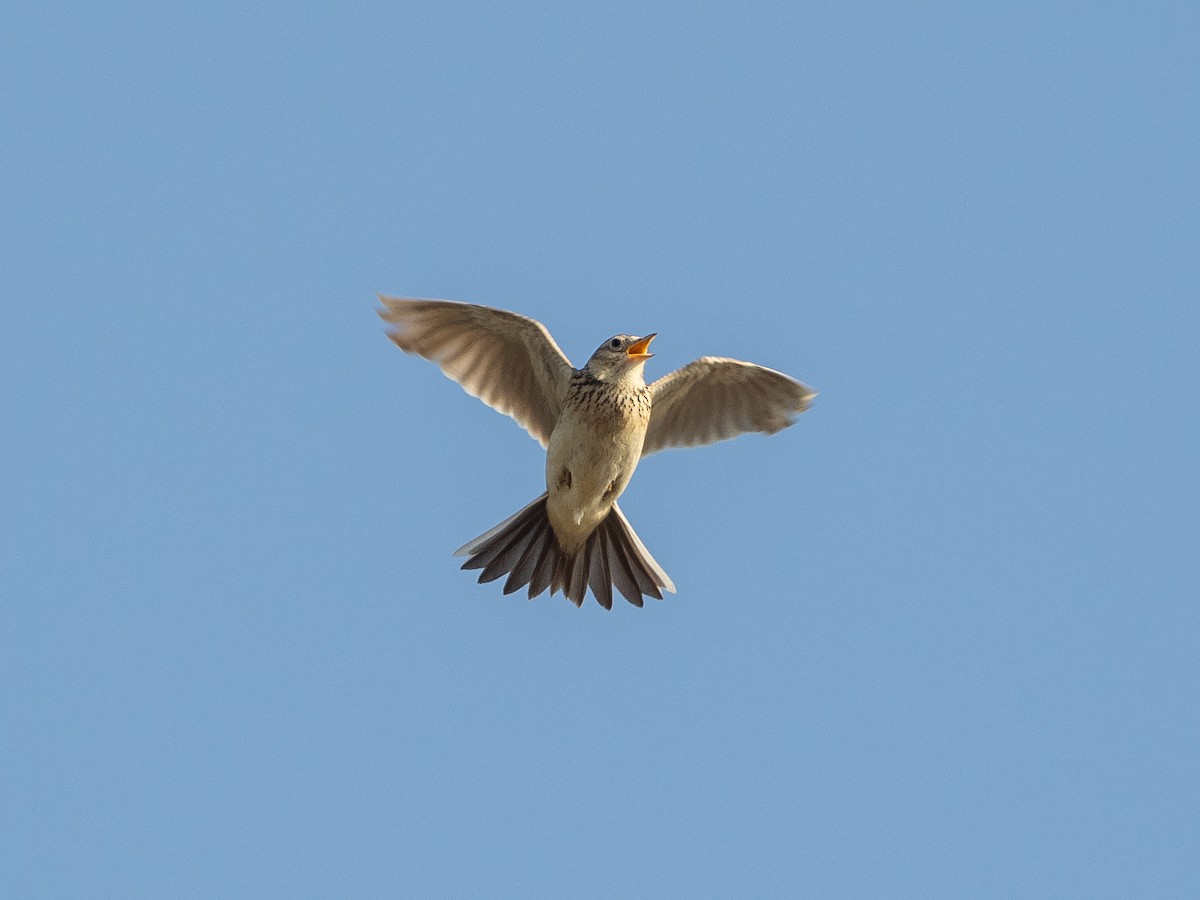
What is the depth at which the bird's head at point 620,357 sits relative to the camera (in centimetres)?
1324

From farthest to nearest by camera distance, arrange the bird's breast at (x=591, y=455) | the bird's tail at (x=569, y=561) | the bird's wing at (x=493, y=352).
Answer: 1. the bird's tail at (x=569, y=561)
2. the bird's wing at (x=493, y=352)
3. the bird's breast at (x=591, y=455)

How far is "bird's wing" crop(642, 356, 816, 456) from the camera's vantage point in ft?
47.5

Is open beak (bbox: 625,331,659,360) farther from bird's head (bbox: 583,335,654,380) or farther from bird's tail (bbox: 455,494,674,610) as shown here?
bird's tail (bbox: 455,494,674,610)

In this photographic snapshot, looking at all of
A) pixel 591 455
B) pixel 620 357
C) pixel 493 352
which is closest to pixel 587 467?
pixel 591 455

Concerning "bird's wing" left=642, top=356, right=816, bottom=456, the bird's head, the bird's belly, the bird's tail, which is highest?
"bird's wing" left=642, top=356, right=816, bottom=456

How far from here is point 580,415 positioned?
13281 mm

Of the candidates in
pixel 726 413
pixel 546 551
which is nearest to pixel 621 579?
pixel 546 551

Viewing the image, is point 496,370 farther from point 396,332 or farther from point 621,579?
point 621,579

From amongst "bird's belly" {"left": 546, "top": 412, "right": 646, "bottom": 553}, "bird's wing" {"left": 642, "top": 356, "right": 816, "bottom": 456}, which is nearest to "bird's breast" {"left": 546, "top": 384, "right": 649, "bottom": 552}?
"bird's belly" {"left": 546, "top": 412, "right": 646, "bottom": 553}

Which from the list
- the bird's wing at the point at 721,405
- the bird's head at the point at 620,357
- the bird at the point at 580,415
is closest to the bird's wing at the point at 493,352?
the bird at the point at 580,415

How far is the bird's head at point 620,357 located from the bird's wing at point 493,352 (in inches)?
20.0

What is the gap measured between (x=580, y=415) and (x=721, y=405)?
75.3 inches

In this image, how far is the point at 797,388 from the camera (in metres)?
14.6

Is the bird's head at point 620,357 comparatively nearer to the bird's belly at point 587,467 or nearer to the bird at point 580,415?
the bird at point 580,415
